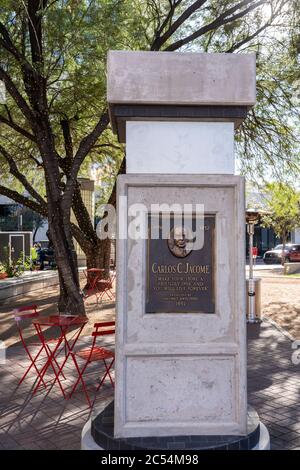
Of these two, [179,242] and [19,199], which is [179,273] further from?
[19,199]

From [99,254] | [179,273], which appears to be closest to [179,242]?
[179,273]

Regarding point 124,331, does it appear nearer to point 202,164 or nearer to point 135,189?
point 135,189

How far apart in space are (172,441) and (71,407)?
6.86 ft

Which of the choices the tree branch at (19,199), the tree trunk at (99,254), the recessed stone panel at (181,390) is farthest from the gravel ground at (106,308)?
the recessed stone panel at (181,390)

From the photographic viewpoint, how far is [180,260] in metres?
4.40

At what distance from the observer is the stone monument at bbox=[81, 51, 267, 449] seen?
4207 millimetres

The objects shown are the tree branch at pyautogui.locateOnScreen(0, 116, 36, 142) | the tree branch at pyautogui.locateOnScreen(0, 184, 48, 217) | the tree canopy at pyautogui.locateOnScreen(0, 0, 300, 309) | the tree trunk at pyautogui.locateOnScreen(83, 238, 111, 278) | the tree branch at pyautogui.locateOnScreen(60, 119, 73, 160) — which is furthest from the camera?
the tree trunk at pyautogui.locateOnScreen(83, 238, 111, 278)

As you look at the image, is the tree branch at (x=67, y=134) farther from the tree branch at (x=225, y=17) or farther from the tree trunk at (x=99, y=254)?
the tree branch at (x=225, y=17)

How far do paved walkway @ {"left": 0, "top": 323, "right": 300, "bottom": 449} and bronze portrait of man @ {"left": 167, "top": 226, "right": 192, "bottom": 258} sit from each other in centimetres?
208

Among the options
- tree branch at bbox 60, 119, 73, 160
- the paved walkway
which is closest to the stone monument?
the paved walkway

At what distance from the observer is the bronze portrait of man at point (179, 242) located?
440 centimetres

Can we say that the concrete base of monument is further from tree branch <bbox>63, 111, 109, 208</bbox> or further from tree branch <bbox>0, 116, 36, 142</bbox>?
tree branch <bbox>0, 116, 36, 142</bbox>

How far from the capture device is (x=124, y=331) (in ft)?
13.9
